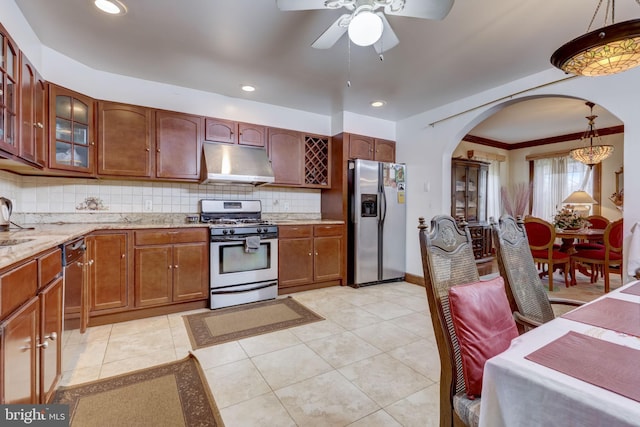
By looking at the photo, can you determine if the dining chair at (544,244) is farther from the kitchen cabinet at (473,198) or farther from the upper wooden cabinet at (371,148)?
the upper wooden cabinet at (371,148)

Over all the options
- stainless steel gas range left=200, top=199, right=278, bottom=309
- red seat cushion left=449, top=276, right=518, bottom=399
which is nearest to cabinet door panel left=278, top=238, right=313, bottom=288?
stainless steel gas range left=200, top=199, right=278, bottom=309

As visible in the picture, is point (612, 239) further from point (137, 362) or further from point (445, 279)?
point (137, 362)

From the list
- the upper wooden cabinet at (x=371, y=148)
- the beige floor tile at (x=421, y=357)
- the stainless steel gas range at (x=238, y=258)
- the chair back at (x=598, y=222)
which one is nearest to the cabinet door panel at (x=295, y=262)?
the stainless steel gas range at (x=238, y=258)

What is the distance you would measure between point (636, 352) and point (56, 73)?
13.7ft

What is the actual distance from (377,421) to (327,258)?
8.25ft

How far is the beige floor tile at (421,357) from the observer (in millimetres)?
1998

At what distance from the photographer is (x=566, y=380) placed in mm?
647

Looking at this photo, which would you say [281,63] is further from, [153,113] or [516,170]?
[516,170]

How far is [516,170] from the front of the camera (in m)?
6.64

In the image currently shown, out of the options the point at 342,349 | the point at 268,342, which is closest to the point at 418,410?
the point at 342,349

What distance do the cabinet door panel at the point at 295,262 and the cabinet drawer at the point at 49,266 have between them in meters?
2.19

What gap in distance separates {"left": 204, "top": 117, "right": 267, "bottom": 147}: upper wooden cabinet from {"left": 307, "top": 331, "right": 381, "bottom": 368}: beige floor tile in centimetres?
251

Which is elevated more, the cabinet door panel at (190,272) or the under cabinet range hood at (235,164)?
the under cabinet range hood at (235,164)

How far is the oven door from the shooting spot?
318cm
